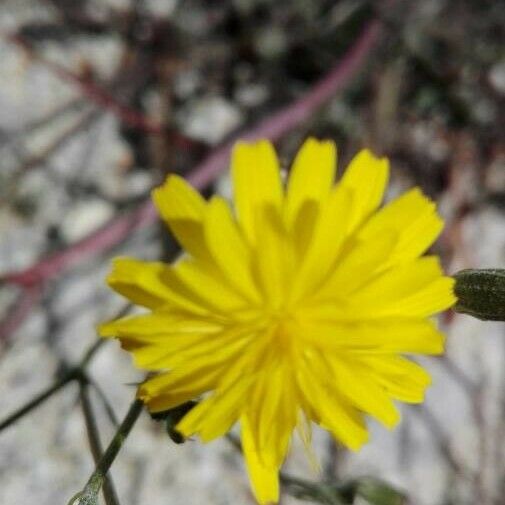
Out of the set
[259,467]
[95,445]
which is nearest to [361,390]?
[259,467]

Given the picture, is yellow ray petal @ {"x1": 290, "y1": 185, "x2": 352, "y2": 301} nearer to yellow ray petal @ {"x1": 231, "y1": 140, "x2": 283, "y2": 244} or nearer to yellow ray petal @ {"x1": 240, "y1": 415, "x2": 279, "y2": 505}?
yellow ray petal @ {"x1": 231, "y1": 140, "x2": 283, "y2": 244}

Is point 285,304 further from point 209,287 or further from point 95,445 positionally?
point 95,445

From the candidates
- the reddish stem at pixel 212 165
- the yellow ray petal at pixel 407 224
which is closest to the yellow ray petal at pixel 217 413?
the yellow ray petal at pixel 407 224

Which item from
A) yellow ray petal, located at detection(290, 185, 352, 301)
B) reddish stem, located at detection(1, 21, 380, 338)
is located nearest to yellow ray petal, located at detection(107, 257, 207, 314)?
yellow ray petal, located at detection(290, 185, 352, 301)

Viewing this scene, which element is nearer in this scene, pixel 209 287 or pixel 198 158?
pixel 209 287

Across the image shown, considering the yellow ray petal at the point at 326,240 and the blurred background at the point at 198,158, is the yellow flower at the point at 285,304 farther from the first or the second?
the blurred background at the point at 198,158

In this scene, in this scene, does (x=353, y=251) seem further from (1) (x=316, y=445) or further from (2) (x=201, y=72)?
(2) (x=201, y=72)

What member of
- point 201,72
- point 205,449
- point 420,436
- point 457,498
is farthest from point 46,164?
point 457,498
